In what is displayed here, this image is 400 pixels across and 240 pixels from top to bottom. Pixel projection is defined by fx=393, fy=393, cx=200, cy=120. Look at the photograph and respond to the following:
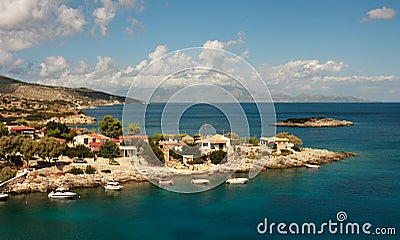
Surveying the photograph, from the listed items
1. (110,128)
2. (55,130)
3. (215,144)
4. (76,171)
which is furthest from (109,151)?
(55,130)

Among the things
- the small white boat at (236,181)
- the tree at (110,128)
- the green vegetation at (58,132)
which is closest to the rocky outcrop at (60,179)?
the small white boat at (236,181)

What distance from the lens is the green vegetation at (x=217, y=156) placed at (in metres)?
30.9

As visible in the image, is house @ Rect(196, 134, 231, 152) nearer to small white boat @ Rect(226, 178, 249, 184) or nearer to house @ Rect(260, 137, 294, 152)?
house @ Rect(260, 137, 294, 152)

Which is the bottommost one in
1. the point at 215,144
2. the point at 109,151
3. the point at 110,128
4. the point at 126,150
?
the point at 126,150

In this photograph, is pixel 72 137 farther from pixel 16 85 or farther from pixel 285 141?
pixel 16 85

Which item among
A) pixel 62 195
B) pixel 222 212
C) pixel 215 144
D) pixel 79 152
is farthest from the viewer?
pixel 215 144

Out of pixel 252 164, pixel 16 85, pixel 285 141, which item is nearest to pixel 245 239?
pixel 252 164

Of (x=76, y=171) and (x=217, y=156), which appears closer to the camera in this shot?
(x=76, y=171)

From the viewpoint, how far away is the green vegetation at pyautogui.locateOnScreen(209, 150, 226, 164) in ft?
101

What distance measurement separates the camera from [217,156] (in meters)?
31.1

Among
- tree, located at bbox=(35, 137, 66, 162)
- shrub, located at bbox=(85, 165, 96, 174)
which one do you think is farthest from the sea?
tree, located at bbox=(35, 137, 66, 162)

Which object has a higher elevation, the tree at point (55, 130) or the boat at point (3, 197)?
the tree at point (55, 130)

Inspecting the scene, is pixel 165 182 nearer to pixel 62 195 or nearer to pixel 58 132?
pixel 62 195

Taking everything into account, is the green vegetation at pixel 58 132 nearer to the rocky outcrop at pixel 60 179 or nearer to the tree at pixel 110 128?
the tree at pixel 110 128
